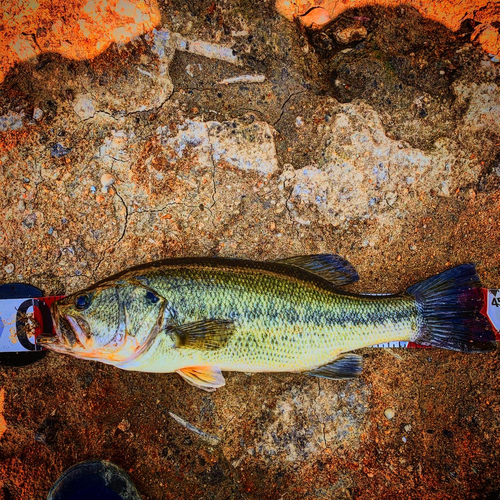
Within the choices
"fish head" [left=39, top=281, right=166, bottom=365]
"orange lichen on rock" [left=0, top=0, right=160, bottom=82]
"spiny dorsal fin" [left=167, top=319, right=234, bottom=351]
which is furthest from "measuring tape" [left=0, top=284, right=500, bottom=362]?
"orange lichen on rock" [left=0, top=0, right=160, bottom=82]

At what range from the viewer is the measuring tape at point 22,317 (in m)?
3.29

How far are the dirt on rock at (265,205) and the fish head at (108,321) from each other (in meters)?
0.67

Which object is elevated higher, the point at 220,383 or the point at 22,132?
the point at 22,132

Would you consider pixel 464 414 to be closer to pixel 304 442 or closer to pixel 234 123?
pixel 304 442

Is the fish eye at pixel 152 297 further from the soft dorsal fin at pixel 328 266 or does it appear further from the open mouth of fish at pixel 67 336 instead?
the soft dorsal fin at pixel 328 266

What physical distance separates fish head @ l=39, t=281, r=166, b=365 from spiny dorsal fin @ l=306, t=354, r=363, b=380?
1343mm

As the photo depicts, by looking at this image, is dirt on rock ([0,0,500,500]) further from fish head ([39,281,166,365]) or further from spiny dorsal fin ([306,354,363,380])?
fish head ([39,281,166,365])

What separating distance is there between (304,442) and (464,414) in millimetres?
1451

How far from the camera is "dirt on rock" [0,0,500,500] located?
3.35 metres

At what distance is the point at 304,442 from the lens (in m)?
3.37

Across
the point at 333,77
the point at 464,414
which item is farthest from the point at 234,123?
the point at 464,414

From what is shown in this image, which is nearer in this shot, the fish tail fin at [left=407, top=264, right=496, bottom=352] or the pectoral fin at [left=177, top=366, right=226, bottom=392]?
the pectoral fin at [left=177, top=366, right=226, bottom=392]

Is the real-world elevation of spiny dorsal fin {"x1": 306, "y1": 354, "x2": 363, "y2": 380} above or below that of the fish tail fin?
below

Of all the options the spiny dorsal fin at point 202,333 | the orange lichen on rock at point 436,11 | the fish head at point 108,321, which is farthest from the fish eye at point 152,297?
the orange lichen on rock at point 436,11
